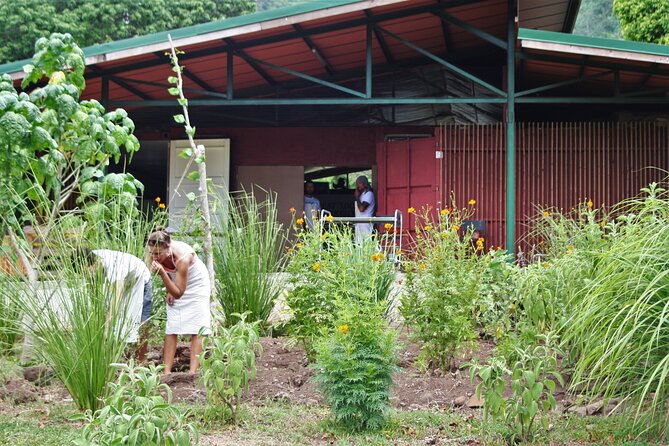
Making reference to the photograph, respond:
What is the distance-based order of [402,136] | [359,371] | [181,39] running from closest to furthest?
[359,371] → [181,39] → [402,136]

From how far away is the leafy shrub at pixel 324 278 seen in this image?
592cm

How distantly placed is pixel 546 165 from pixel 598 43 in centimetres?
302

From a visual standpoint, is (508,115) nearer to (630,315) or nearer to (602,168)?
(602,168)

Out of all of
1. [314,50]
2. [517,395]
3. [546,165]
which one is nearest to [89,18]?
[314,50]

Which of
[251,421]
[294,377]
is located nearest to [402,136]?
[294,377]

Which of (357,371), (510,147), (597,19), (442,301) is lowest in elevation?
(357,371)

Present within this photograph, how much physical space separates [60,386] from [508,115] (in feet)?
22.2

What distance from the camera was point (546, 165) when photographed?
12422 millimetres

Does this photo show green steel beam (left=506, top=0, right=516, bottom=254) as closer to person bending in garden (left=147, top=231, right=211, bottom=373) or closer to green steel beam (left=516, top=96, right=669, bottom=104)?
green steel beam (left=516, top=96, right=669, bottom=104)

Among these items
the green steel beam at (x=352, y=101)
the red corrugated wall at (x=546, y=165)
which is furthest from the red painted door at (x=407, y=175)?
the green steel beam at (x=352, y=101)

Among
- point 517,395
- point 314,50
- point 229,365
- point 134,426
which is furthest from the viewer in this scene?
point 314,50

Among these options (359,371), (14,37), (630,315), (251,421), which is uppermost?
(14,37)

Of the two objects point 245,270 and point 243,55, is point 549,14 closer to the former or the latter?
point 243,55

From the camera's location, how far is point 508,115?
10.7 metres
